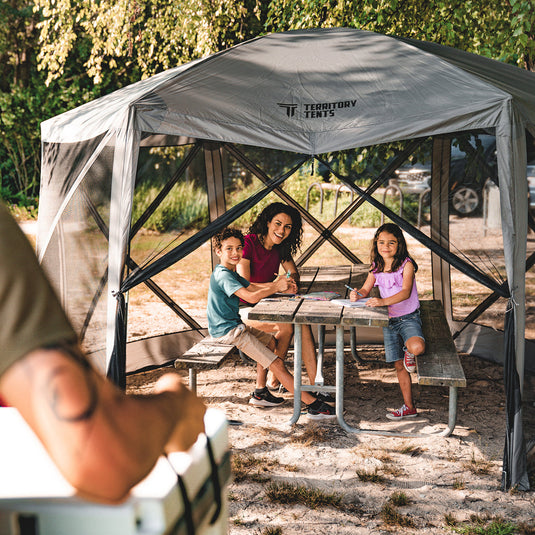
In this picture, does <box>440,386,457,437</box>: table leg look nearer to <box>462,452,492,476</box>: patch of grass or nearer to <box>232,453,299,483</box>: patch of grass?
<box>462,452,492,476</box>: patch of grass

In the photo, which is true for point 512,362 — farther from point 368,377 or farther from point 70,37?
point 70,37

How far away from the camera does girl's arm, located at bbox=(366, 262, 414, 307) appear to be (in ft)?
16.5

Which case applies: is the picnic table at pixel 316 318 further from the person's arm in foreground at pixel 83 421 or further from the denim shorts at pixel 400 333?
the person's arm in foreground at pixel 83 421

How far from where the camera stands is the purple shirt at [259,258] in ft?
19.6

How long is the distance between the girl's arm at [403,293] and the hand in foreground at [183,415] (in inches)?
154

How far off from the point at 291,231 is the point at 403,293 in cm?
137

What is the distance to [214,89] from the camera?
4.68m

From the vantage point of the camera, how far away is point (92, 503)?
0.98 m

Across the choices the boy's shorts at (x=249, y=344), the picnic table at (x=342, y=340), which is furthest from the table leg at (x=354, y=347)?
the boy's shorts at (x=249, y=344)

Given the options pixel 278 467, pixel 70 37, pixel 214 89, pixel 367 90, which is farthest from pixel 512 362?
pixel 70 37

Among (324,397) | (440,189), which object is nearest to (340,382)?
(324,397)

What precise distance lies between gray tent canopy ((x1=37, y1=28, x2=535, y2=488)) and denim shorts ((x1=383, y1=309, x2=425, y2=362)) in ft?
2.88

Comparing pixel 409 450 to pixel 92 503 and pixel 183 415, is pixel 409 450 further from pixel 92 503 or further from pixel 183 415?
pixel 92 503

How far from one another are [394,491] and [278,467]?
77 centimetres
